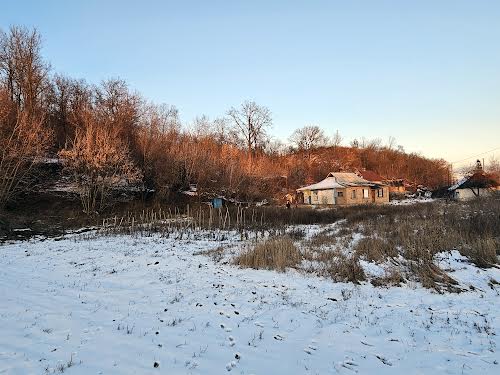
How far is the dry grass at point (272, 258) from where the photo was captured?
1166 centimetres

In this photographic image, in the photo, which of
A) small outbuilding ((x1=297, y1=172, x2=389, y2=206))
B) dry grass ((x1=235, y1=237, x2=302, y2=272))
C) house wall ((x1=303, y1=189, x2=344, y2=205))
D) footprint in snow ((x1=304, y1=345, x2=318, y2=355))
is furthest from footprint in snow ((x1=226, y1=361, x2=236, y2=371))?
house wall ((x1=303, y1=189, x2=344, y2=205))

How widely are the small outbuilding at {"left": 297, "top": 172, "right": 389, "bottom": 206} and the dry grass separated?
40.7 metres

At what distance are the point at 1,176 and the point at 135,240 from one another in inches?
649

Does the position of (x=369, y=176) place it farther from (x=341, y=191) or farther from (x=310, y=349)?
(x=310, y=349)

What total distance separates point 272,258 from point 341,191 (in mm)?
44023

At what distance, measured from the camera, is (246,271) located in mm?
11172

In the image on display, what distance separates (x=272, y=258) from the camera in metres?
12.0

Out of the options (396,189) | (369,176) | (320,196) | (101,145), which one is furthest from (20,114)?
(396,189)

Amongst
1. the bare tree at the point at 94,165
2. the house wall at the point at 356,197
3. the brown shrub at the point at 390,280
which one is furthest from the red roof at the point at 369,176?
the brown shrub at the point at 390,280

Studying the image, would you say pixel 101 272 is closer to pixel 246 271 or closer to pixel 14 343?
→ pixel 246 271

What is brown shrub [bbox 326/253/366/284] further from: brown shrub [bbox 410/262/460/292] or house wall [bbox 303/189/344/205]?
house wall [bbox 303/189/344/205]

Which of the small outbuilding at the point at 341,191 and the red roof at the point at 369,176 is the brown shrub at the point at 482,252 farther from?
the red roof at the point at 369,176

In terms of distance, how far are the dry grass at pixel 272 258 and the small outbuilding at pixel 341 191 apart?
134ft

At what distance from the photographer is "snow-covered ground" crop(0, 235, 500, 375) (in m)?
4.80
